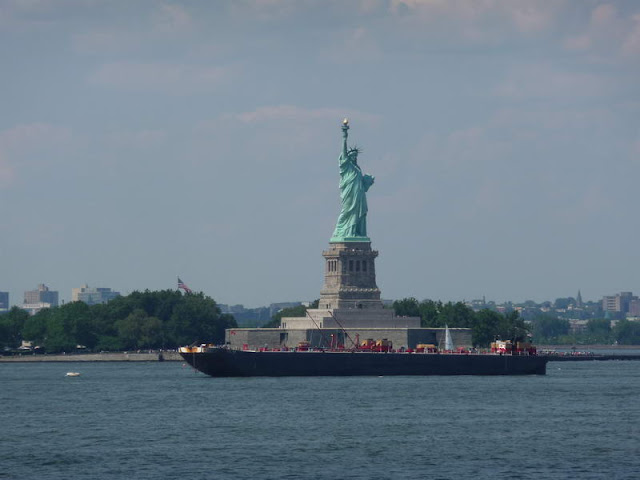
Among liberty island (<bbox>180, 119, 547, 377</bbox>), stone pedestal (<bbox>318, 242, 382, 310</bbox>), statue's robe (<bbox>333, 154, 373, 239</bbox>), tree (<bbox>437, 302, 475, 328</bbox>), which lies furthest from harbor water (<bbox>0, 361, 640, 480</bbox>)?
tree (<bbox>437, 302, 475, 328</bbox>)

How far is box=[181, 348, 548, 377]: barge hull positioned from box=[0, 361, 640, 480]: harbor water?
419 centimetres

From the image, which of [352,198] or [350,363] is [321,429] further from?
[352,198]

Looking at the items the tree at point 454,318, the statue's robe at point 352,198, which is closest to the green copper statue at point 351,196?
the statue's robe at point 352,198

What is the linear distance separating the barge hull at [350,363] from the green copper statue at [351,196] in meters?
29.6

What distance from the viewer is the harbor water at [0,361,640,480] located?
71.7 metres

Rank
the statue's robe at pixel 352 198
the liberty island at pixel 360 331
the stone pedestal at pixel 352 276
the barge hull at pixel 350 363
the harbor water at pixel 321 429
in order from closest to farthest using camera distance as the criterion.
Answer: the harbor water at pixel 321 429
the barge hull at pixel 350 363
the liberty island at pixel 360 331
the stone pedestal at pixel 352 276
the statue's robe at pixel 352 198

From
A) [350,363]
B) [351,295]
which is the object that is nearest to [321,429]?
[350,363]

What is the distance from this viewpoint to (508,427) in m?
88.8

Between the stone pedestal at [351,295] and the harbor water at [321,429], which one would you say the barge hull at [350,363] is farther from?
the stone pedestal at [351,295]

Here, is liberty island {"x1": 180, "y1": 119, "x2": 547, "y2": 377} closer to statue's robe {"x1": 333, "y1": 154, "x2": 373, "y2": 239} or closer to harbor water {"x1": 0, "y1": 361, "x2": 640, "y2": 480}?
statue's robe {"x1": 333, "y1": 154, "x2": 373, "y2": 239}

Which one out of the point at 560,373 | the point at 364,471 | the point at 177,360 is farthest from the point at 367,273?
the point at 364,471

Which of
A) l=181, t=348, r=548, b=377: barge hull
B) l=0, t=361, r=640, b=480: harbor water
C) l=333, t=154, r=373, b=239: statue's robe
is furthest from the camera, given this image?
l=333, t=154, r=373, b=239: statue's robe

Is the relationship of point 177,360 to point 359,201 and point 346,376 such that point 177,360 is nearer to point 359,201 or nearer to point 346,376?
point 359,201

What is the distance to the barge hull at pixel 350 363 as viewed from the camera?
13875 cm
